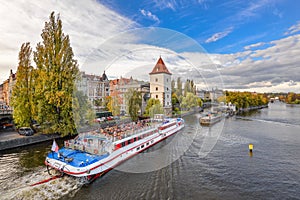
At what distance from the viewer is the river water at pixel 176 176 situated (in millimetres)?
8734

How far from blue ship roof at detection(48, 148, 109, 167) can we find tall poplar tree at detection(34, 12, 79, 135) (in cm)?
758

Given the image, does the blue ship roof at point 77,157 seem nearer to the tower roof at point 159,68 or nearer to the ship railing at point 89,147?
the ship railing at point 89,147

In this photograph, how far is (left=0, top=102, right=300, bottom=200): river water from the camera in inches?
344

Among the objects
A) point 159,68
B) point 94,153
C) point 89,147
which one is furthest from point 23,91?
point 159,68

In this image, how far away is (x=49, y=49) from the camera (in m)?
18.1

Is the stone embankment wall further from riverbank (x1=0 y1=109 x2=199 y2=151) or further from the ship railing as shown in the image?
the ship railing

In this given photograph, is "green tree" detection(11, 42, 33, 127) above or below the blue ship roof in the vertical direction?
above

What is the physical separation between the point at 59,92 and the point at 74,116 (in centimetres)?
286

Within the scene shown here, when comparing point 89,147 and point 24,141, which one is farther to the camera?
point 24,141

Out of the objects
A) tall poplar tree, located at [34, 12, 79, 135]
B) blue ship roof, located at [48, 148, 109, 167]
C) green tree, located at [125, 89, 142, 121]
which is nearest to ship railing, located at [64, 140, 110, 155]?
blue ship roof, located at [48, 148, 109, 167]

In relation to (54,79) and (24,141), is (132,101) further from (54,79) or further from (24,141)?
(24,141)

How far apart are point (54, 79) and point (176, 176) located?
15253 mm

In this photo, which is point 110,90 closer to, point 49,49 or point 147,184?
point 49,49

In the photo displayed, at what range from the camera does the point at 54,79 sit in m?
18.0
